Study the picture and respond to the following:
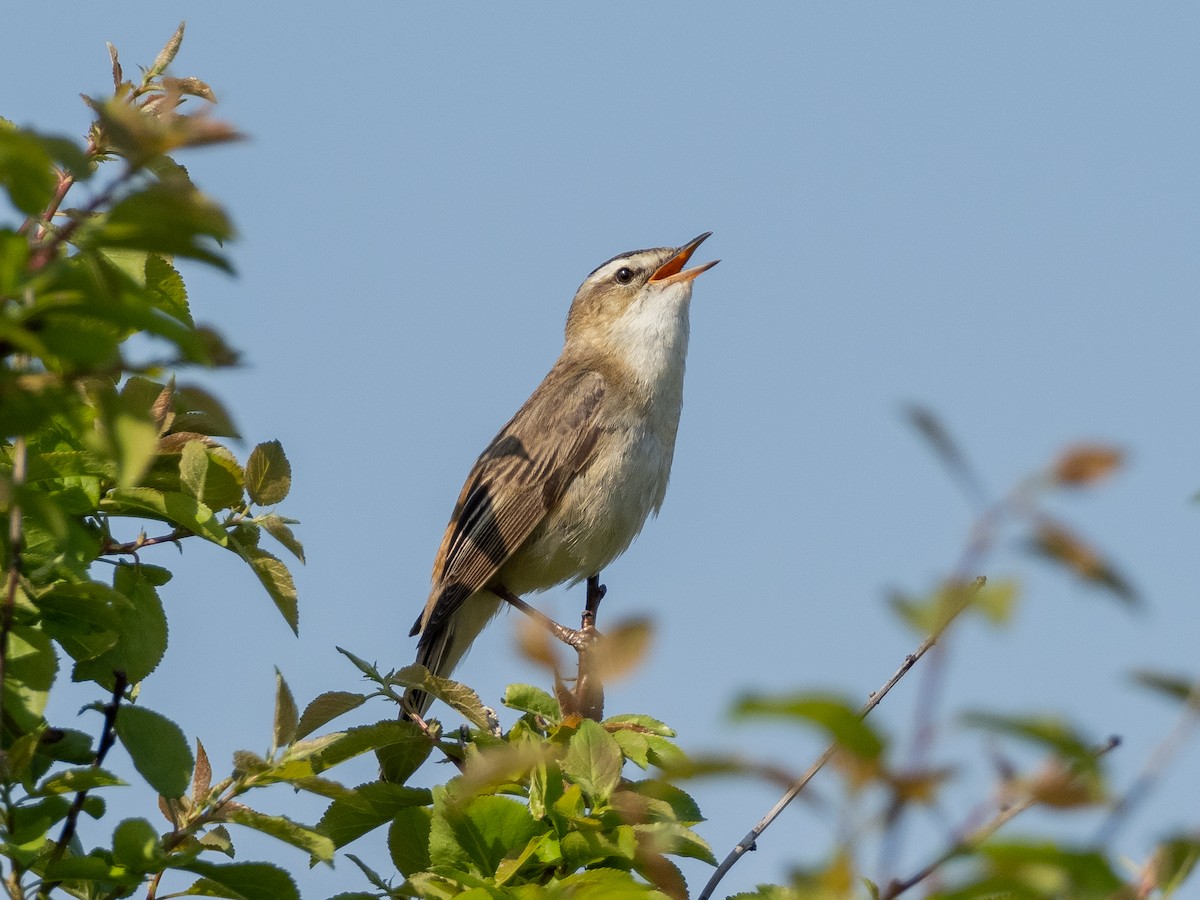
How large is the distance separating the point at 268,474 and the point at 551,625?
3876 millimetres

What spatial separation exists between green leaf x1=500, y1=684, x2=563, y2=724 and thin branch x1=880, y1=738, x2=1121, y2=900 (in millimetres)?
2357

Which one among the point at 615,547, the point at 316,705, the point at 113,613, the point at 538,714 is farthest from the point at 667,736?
the point at 615,547

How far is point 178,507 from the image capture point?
3408mm

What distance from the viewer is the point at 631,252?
350 inches

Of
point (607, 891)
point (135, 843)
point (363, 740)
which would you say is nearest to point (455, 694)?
point (363, 740)

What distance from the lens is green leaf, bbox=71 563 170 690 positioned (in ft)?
11.6

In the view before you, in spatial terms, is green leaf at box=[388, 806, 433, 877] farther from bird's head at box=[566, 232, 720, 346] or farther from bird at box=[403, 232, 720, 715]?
bird's head at box=[566, 232, 720, 346]

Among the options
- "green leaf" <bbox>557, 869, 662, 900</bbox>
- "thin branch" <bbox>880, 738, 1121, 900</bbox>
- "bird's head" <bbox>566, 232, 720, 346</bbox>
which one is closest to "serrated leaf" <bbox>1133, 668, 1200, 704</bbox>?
"thin branch" <bbox>880, 738, 1121, 900</bbox>

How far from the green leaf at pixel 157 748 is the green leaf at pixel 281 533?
61 cm

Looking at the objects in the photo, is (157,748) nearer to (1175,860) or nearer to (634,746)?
(634,746)

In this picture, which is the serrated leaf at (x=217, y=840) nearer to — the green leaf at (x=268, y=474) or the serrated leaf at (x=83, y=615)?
the serrated leaf at (x=83, y=615)

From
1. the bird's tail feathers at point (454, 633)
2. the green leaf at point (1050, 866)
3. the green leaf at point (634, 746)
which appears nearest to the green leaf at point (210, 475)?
the green leaf at point (634, 746)

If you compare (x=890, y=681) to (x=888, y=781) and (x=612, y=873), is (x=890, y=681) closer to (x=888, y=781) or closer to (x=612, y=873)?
(x=612, y=873)

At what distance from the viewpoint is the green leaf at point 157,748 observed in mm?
3072
